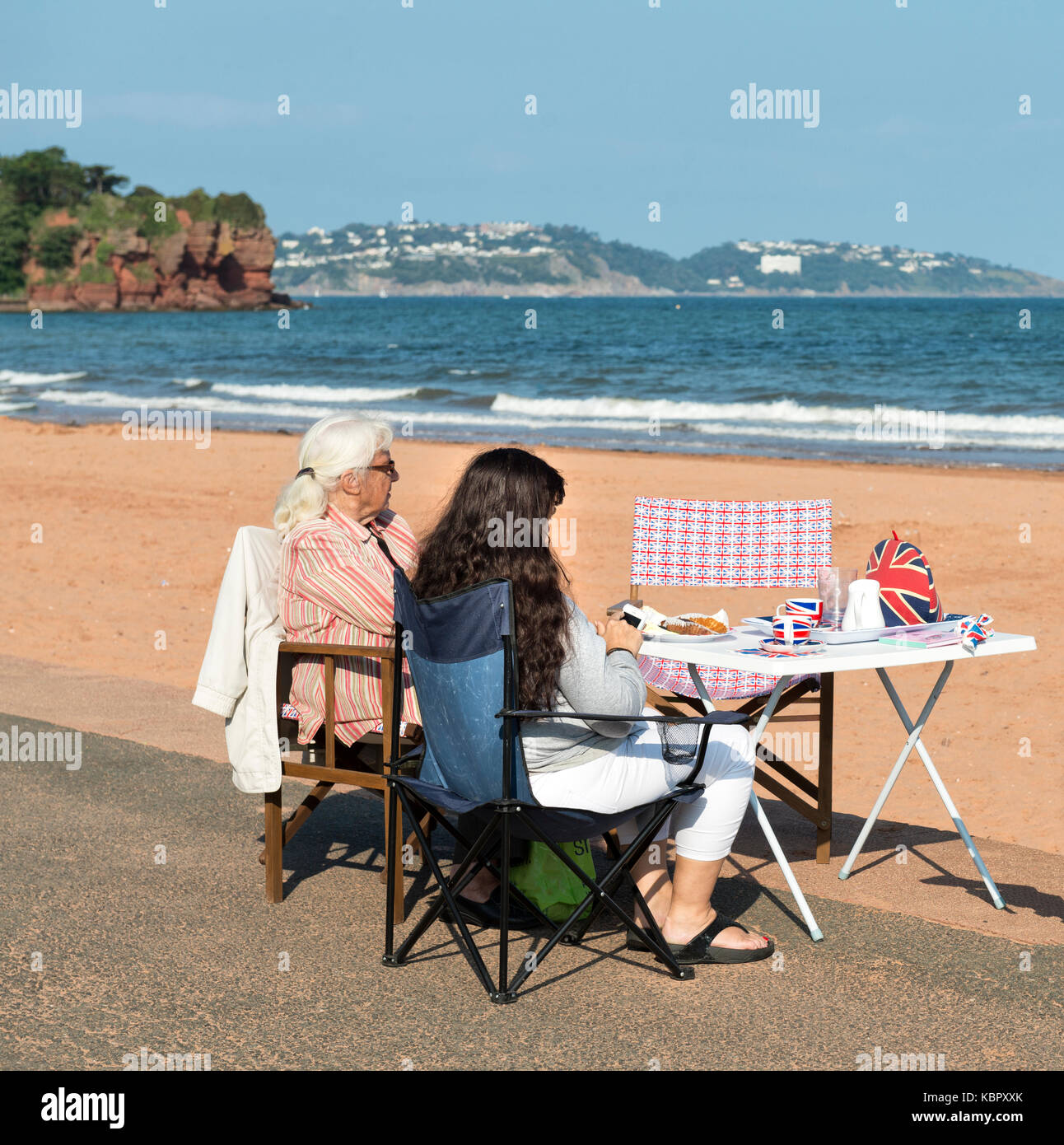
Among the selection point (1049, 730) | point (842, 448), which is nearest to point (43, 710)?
point (1049, 730)

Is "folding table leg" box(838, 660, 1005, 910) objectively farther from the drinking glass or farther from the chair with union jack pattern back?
the chair with union jack pattern back

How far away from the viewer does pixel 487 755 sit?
3.09 metres

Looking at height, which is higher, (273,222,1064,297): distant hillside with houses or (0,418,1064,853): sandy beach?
(273,222,1064,297): distant hillside with houses

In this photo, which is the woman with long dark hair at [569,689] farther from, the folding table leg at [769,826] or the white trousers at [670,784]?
the folding table leg at [769,826]

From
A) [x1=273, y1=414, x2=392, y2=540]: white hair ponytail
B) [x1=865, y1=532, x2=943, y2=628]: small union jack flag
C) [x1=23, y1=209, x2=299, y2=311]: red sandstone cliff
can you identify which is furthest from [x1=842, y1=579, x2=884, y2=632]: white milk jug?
[x1=23, y1=209, x2=299, y2=311]: red sandstone cliff

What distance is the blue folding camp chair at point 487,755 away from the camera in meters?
3.01

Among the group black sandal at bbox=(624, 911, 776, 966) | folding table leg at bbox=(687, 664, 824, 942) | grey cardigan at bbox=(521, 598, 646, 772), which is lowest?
black sandal at bbox=(624, 911, 776, 966)

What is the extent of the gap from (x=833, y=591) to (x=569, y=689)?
126 centimetres

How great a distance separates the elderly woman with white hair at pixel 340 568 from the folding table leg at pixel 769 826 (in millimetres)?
880

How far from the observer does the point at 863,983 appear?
3.25 meters

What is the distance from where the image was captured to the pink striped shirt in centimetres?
369

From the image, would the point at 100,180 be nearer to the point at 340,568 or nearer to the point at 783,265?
the point at 783,265

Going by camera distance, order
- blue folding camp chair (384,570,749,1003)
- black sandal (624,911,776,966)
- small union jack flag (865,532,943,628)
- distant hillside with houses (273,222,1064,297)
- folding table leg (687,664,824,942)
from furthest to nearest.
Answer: distant hillside with houses (273,222,1064,297)
small union jack flag (865,532,943,628)
folding table leg (687,664,824,942)
black sandal (624,911,776,966)
blue folding camp chair (384,570,749,1003)

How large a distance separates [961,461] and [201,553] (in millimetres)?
10869
